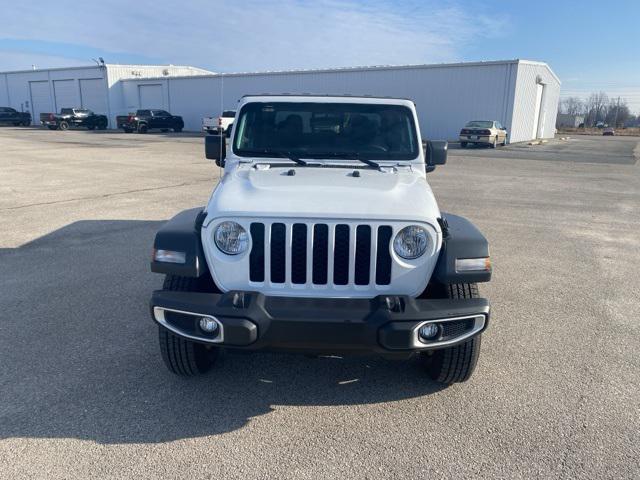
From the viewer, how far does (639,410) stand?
3283 millimetres

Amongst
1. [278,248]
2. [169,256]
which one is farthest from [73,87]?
[278,248]

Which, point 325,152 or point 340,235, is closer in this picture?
point 340,235

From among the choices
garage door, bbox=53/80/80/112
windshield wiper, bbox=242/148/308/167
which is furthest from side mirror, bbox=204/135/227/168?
garage door, bbox=53/80/80/112

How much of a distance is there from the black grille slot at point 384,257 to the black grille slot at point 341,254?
0.61 feet

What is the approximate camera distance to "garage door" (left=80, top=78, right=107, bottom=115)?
1844 inches

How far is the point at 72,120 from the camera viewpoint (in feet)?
133

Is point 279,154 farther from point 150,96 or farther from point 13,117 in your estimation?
point 13,117

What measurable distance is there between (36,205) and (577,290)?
9.34m

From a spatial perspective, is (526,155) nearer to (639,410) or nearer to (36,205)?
(36,205)

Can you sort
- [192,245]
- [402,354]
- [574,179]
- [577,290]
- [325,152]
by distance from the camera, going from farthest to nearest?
[574,179] → [577,290] → [325,152] → [192,245] → [402,354]

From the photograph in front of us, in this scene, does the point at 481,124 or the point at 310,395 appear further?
the point at 481,124

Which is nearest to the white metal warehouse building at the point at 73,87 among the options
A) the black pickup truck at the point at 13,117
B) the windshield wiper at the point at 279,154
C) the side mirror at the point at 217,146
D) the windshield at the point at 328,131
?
the black pickup truck at the point at 13,117

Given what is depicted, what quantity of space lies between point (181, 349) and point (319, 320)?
3.60ft

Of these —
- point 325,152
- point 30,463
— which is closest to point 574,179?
point 325,152
